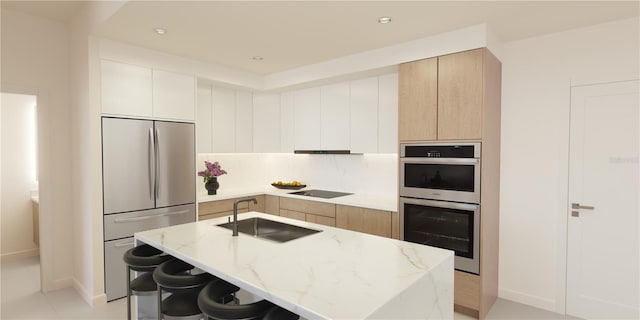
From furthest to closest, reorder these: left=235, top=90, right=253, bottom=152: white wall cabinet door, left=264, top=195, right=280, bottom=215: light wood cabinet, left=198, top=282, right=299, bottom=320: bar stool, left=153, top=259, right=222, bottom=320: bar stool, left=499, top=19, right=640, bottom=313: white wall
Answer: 1. left=235, top=90, right=253, bottom=152: white wall cabinet door
2. left=264, top=195, right=280, bottom=215: light wood cabinet
3. left=499, top=19, right=640, bottom=313: white wall
4. left=153, top=259, right=222, bottom=320: bar stool
5. left=198, top=282, right=299, bottom=320: bar stool

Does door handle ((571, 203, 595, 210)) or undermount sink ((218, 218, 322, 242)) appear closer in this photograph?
undermount sink ((218, 218, 322, 242))

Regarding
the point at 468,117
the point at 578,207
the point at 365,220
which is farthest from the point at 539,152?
the point at 365,220

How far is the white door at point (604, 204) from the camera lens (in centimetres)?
272

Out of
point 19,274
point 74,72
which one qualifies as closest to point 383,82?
point 74,72

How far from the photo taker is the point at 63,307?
3131 mm

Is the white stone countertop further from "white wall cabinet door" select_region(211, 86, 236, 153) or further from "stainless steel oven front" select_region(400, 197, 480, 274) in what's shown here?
"white wall cabinet door" select_region(211, 86, 236, 153)

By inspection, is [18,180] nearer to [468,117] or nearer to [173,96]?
[173,96]

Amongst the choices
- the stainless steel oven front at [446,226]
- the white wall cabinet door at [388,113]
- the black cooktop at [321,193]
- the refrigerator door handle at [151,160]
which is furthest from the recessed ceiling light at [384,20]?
the refrigerator door handle at [151,160]

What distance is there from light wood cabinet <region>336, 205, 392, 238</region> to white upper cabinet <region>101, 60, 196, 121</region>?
205 centimetres

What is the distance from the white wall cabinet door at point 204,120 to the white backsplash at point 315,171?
362 millimetres

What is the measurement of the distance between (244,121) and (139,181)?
5.71 ft

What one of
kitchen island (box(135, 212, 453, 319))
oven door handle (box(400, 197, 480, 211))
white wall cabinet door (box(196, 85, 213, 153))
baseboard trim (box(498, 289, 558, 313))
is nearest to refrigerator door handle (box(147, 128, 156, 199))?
white wall cabinet door (box(196, 85, 213, 153))

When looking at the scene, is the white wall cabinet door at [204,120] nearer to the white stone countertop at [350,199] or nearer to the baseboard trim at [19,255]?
the white stone countertop at [350,199]

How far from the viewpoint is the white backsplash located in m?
4.23
